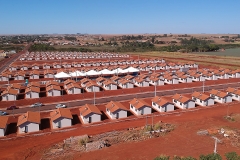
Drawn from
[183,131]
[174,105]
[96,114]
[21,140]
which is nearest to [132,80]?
[174,105]

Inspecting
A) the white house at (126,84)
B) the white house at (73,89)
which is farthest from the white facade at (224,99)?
the white house at (73,89)

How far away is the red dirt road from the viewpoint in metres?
24.7

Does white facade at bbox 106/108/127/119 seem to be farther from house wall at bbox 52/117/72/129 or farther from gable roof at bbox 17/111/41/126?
gable roof at bbox 17/111/41/126

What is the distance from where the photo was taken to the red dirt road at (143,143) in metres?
24.7

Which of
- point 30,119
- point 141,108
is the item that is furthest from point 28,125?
point 141,108

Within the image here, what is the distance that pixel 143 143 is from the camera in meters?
27.3

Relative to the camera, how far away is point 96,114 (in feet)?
114

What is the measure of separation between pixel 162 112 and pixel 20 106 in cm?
2710

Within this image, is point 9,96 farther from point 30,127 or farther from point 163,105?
point 163,105

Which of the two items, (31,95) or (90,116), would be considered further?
(31,95)

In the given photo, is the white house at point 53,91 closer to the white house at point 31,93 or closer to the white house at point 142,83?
the white house at point 31,93

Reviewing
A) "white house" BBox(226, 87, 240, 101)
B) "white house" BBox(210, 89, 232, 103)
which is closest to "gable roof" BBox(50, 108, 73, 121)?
"white house" BBox(210, 89, 232, 103)

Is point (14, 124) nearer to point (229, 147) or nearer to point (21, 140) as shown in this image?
point (21, 140)

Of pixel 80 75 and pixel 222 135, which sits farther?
pixel 80 75
